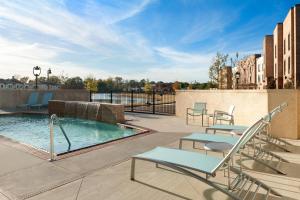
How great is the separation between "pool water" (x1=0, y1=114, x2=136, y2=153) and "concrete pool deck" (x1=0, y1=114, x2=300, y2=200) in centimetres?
207

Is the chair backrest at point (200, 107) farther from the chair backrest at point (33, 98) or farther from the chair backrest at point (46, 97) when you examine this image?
the chair backrest at point (33, 98)

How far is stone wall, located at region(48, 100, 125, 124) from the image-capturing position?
1029cm

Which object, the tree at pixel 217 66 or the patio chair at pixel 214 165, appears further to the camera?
the tree at pixel 217 66

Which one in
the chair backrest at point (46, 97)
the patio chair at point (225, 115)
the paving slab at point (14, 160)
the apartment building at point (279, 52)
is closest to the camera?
the paving slab at point (14, 160)

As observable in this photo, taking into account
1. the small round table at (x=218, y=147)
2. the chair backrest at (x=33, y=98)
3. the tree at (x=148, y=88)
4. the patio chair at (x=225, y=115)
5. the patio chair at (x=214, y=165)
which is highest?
the tree at (x=148, y=88)

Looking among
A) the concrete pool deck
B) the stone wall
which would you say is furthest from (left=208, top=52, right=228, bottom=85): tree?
the concrete pool deck

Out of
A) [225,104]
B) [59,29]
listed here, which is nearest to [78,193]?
[225,104]

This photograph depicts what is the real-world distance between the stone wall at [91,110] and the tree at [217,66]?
19.7 meters

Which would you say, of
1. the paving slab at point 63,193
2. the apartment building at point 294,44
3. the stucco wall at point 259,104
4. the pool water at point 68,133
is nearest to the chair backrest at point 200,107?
the stucco wall at point 259,104

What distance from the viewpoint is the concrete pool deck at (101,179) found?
11.0ft

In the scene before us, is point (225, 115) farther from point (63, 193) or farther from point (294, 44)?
point (294, 44)

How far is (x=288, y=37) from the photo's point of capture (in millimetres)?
28047

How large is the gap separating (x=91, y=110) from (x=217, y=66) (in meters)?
20.3

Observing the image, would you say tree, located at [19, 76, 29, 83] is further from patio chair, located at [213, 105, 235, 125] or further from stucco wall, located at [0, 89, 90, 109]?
patio chair, located at [213, 105, 235, 125]
